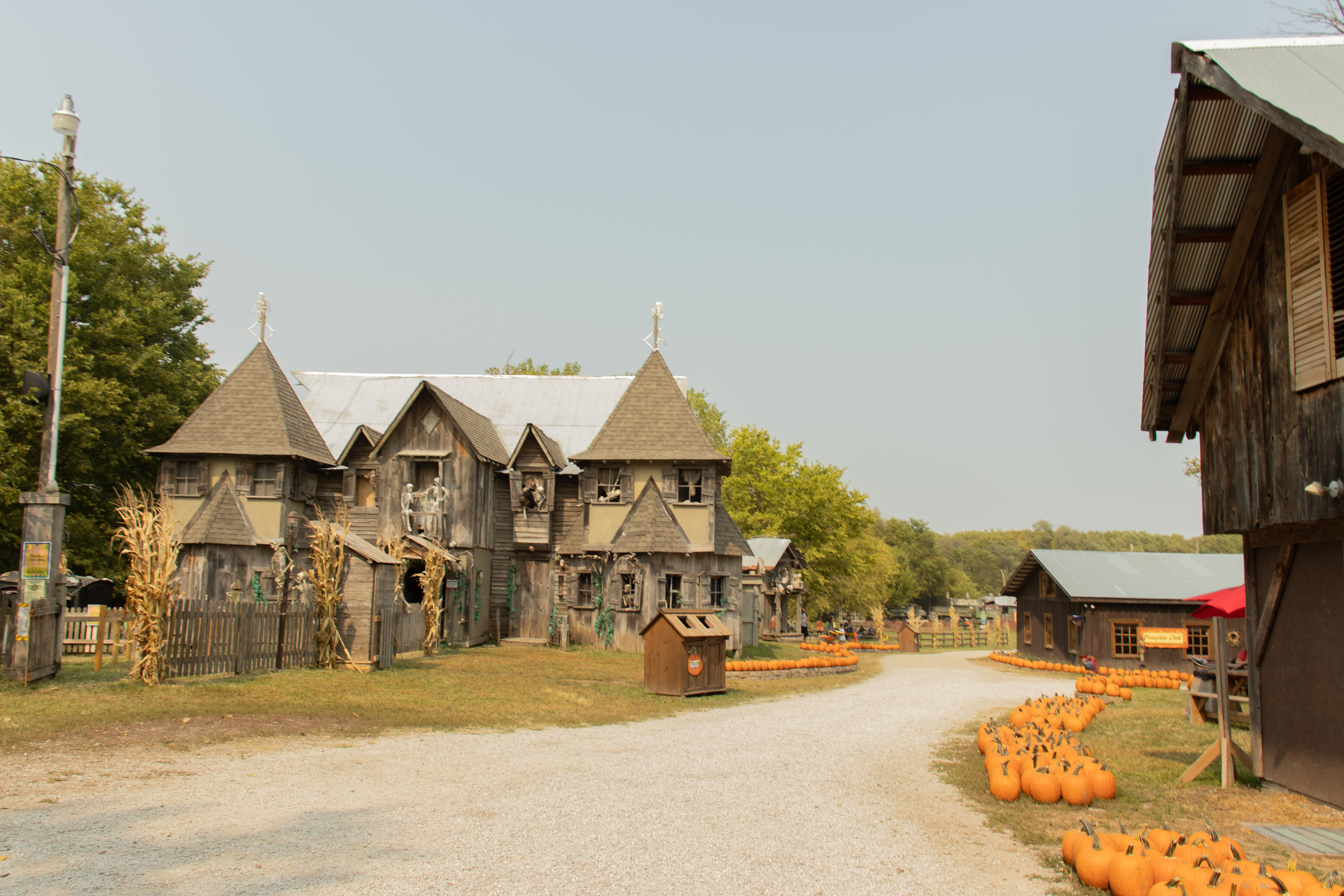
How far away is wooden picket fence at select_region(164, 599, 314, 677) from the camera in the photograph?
50.4 feet

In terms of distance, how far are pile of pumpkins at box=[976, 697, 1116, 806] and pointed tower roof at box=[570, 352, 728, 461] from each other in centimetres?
1727

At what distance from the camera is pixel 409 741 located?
11727 millimetres

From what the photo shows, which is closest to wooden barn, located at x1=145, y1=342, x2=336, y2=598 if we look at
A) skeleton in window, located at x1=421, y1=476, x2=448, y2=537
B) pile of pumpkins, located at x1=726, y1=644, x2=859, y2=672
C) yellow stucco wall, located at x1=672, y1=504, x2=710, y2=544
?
skeleton in window, located at x1=421, y1=476, x2=448, y2=537

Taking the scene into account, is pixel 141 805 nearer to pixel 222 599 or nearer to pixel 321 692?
pixel 321 692

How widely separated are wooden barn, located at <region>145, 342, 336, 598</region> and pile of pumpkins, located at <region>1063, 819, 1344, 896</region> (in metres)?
23.8

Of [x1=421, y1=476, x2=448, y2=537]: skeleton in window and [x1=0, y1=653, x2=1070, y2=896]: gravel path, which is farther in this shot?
[x1=421, y1=476, x2=448, y2=537]: skeleton in window

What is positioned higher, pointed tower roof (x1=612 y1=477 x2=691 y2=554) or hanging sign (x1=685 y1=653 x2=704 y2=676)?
pointed tower roof (x1=612 y1=477 x2=691 y2=554)

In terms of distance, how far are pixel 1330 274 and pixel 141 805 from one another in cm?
1183

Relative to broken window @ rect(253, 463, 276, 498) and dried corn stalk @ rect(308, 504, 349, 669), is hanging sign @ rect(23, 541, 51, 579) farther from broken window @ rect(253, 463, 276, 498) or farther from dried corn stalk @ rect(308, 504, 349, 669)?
broken window @ rect(253, 463, 276, 498)

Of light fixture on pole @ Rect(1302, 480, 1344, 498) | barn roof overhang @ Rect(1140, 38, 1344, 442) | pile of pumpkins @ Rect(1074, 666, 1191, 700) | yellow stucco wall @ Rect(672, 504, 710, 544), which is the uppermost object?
barn roof overhang @ Rect(1140, 38, 1344, 442)

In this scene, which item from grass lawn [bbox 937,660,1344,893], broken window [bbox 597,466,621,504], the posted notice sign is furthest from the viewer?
the posted notice sign

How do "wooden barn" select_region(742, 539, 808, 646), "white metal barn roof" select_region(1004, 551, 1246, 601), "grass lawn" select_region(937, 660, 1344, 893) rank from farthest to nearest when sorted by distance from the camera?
"wooden barn" select_region(742, 539, 808, 646), "white metal barn roof" select_region(1004, 551, 1246, 601), "grass lawn" select_region(937, 660, 1344, 893)

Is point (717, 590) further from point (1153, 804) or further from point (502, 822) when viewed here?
point (502, 822)

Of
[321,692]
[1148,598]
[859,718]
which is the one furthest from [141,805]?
[1148,598]
